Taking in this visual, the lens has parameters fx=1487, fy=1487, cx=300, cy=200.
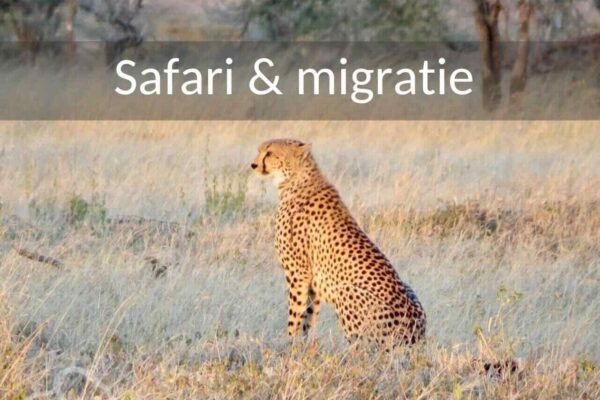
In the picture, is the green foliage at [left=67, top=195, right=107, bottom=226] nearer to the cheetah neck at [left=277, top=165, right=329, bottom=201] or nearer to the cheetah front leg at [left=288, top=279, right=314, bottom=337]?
the cheetah neck at [left=277, top=165, right=329, bottom=201]

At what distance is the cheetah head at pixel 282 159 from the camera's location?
5.39 metres

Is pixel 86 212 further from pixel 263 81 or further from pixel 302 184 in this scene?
pixel 263 81

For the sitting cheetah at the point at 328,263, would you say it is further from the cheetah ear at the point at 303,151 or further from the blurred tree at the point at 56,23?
the blurred tree at the point at 56,23

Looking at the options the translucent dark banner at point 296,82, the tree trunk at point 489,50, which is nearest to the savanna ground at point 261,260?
the translucent dark banner at point 296,82

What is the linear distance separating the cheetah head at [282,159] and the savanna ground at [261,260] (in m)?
0.53

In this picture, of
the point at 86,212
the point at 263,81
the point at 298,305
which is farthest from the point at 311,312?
the point at 263,81

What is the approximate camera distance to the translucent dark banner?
12609mm

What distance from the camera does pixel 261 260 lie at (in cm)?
649

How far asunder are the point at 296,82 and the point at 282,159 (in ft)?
32.8

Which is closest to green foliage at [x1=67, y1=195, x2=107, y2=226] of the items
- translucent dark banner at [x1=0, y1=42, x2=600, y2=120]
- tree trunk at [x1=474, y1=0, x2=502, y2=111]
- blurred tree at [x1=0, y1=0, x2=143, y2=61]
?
translucent dark banner at [x1=0, y1=42, x2=600, y2=120]

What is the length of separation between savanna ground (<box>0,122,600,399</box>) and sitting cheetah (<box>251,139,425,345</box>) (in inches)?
4.7

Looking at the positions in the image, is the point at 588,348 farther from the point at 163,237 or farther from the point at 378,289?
the point at 163,237

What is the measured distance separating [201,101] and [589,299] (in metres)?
6.93

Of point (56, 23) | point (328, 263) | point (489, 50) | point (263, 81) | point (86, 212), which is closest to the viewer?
point (328, 263)
